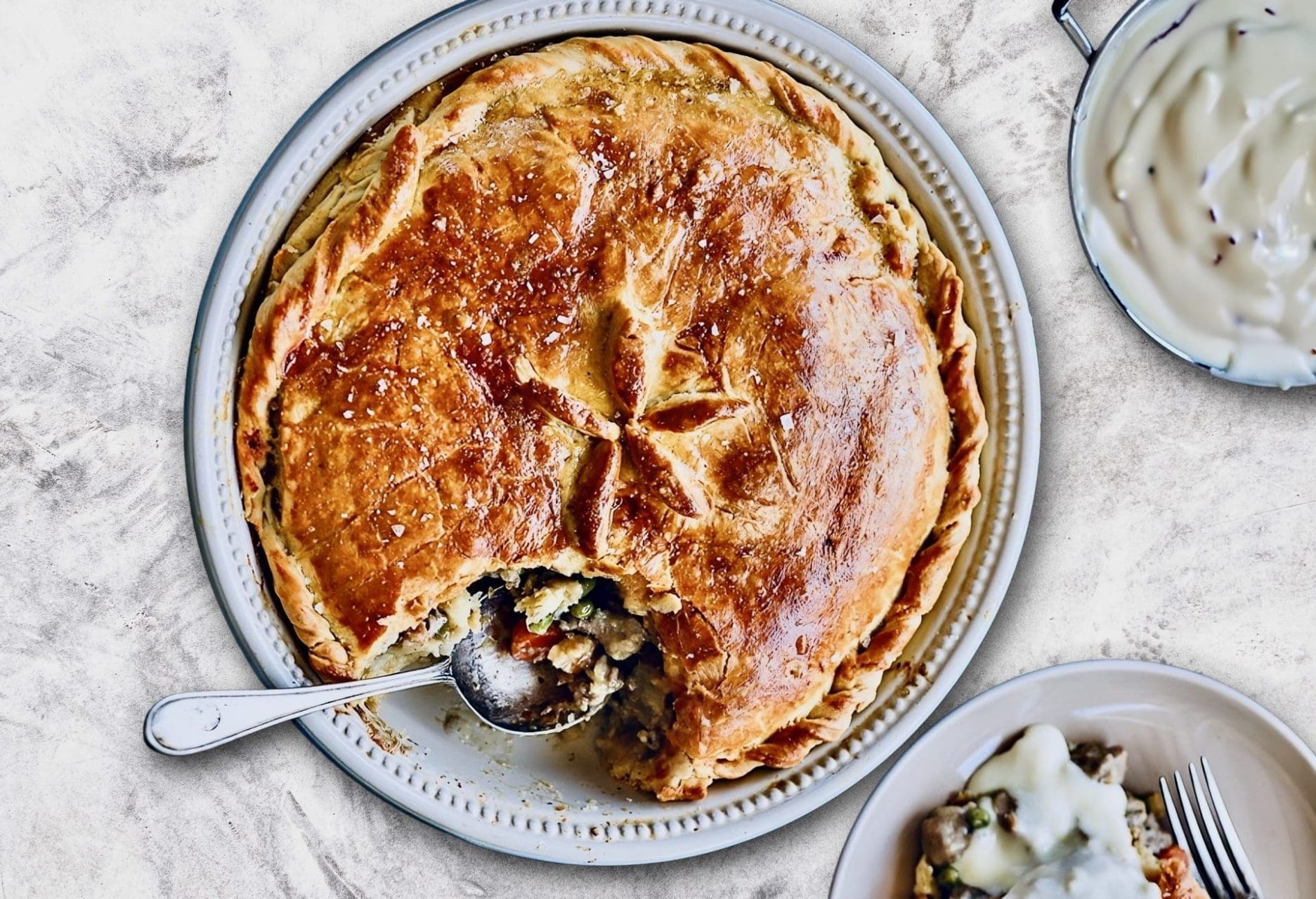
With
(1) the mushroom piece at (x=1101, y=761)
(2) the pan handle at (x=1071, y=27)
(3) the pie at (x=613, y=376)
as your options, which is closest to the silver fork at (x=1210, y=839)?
(1) the mushroom piece at (x=1101, y=761)

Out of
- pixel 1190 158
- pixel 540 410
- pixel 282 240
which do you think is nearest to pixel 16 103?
pixel 282 240

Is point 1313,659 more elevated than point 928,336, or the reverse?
point 928,336

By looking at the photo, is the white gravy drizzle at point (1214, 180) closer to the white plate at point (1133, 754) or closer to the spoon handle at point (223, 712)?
the white plate at point (1133, 754)

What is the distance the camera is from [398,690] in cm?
260

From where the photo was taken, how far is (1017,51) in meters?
2.70

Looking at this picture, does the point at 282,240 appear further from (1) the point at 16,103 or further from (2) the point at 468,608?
(2) the point at 468,608

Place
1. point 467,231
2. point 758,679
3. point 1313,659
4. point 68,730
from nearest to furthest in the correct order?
point 467,231
point 758,679
point 68,730
point 1313,659

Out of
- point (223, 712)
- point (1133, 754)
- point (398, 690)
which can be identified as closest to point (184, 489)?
point (223, 712)

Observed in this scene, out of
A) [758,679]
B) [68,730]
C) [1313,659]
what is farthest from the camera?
[1313,659]

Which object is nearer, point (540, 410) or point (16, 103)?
point (540, 410)

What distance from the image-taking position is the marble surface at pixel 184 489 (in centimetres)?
251

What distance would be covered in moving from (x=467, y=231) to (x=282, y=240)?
51 centimetres

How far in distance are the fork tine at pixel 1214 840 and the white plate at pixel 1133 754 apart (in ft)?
0.18

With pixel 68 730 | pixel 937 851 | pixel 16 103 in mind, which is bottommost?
pixel 937 851
